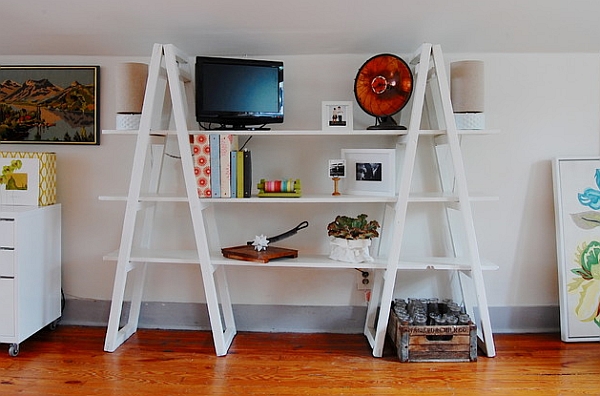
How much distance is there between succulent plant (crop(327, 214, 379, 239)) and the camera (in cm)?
269

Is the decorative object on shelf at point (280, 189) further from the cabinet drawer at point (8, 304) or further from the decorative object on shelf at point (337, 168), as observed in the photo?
the cabinet drawer at point (8, 304)

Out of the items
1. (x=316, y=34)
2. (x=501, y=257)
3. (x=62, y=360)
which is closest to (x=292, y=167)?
(x=316, y=34)

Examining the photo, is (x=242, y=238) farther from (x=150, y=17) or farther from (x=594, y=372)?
(x=594, y=372)

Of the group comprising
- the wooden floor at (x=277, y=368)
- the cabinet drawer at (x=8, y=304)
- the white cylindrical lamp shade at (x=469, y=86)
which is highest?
the white cylindrical lamp shade at (x=469, y=86)

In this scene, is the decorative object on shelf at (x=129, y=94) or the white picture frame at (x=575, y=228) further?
the white picture frame at (x=575, y=228)

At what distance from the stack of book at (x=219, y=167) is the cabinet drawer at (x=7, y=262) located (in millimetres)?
939

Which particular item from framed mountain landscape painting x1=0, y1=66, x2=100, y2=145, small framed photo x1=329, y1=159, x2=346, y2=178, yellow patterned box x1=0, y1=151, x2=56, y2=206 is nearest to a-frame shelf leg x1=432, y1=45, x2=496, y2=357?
small framed photo x1=329, y1=159, x2=346, y2=178

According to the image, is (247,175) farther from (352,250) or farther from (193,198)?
(352,250)

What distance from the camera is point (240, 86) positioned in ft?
9.07

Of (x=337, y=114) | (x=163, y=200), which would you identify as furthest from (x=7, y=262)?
(x=337, y=114)

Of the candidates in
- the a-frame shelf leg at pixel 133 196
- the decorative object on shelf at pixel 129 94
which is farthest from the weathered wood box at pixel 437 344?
the decorative object on shelf at pixel 129 94

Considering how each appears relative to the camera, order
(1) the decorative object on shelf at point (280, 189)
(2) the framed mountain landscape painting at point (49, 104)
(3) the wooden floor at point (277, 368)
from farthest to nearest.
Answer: (2) the framed mountain landscape painting at point (49, 104) → (1) the decorative object on shelf at point (280, 189) → (3) the wooden floor at point (277, 368)

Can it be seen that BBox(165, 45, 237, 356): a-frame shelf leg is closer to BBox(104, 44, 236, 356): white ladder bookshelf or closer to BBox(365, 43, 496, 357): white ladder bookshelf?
BBox(104, 44, 236, 356): white ladder bookshelf

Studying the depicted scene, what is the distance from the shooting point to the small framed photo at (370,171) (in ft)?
8.80
